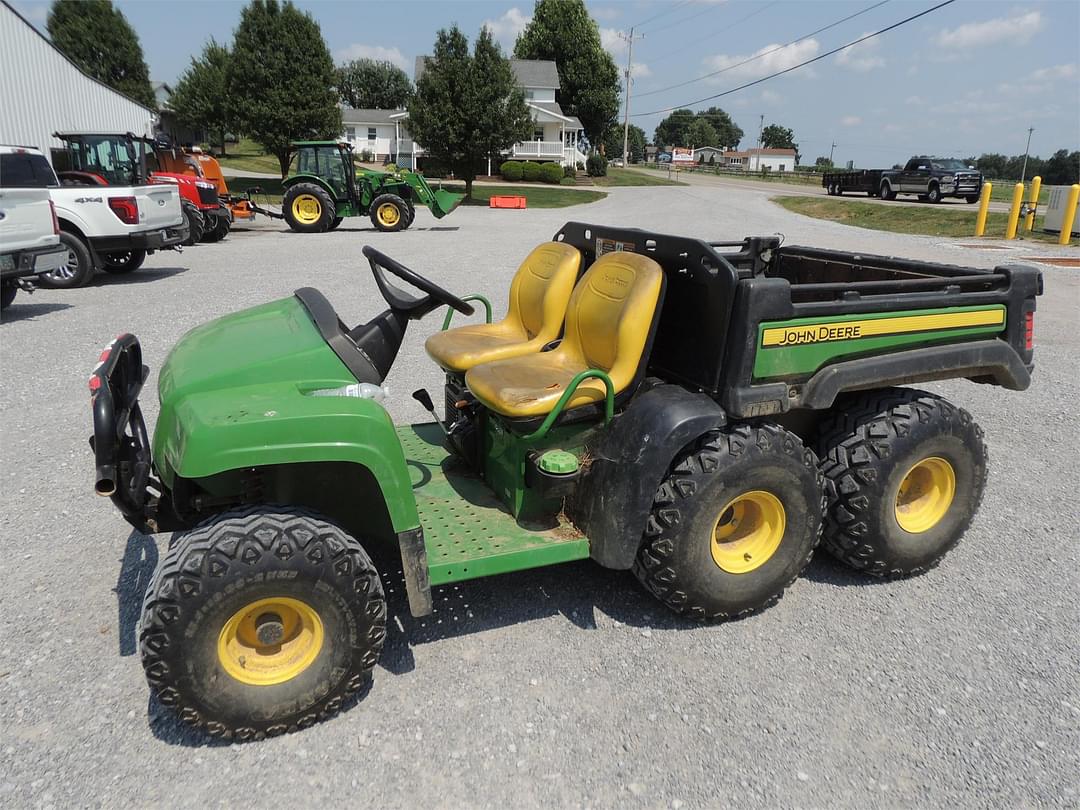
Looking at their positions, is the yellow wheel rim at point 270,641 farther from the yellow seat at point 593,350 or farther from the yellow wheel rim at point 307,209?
the yellow wheel rim at point 307,209

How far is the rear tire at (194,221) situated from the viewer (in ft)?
48.9

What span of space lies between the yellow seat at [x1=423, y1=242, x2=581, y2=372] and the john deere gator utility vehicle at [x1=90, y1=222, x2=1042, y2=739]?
0.04m

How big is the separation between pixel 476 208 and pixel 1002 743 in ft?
87.4

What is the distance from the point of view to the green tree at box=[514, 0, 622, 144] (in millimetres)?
60219

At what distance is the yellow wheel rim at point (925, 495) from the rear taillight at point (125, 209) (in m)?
10.5

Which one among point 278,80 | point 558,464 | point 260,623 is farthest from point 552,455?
point 278,80

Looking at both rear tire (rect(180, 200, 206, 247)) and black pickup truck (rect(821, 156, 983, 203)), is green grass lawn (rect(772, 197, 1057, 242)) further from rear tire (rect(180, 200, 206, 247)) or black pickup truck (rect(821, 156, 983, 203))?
rear tire (rect(180, 200, 206, 247))

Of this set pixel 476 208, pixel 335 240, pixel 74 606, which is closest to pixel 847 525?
pixel 74 606

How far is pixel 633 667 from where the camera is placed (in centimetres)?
293

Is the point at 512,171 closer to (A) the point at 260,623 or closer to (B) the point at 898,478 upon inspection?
(B) the point at 898,478

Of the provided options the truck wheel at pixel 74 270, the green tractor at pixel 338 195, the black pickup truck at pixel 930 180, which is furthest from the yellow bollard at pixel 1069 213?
the truck wheel at pixel 74 270

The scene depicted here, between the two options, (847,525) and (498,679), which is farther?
(847,525)

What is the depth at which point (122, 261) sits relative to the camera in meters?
11.8

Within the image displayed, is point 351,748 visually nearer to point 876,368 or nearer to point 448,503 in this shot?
point 448,503
